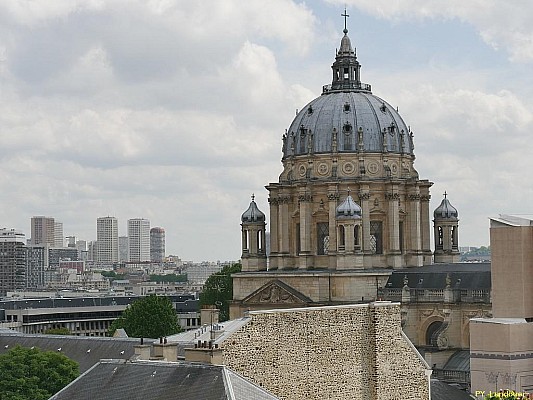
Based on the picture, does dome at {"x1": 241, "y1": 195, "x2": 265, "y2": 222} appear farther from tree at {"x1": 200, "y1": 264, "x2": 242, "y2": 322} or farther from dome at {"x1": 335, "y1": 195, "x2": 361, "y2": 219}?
tree at {"x1": 200, "y1": 264, "x2": 242, "y2": 322}

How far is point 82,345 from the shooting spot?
92.3m

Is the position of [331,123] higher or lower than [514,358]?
higher

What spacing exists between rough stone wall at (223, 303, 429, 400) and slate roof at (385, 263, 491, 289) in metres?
49.8

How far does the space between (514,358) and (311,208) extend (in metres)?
53.0

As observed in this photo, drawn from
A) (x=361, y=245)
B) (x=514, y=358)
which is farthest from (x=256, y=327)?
(x=361, y=245)

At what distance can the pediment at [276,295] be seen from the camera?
12312 centimetres

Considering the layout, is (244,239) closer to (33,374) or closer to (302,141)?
(302,141)

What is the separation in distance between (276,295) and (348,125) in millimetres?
17660

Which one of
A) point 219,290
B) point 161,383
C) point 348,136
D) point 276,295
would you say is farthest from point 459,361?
point 161,383

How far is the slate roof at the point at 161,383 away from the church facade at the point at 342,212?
64.3 m

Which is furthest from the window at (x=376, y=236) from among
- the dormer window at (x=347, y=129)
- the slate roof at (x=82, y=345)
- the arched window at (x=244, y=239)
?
the slate roof at (x=82, y=345)

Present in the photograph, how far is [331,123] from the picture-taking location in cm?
12838

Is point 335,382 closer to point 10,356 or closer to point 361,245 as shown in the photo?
point 10,356

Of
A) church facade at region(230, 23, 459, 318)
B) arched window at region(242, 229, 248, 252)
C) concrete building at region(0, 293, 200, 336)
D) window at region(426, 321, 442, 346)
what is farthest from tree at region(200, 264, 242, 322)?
window at region(426, 321, 442, 346)
